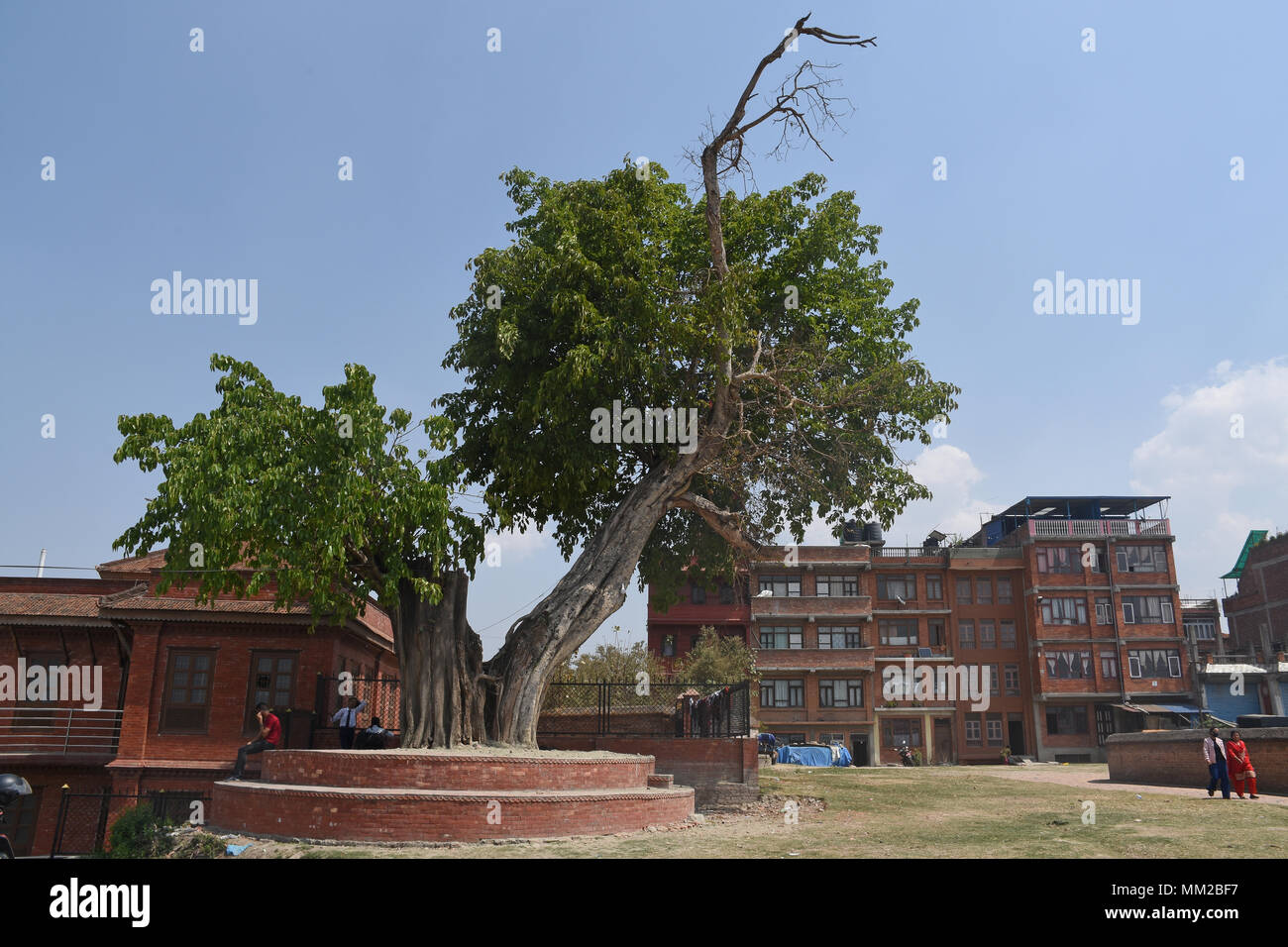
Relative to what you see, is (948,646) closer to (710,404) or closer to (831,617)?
(831,617)

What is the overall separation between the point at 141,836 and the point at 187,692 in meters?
A: 8.71

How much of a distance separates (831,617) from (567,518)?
33.9m

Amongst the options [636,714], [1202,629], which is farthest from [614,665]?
[1202,629]

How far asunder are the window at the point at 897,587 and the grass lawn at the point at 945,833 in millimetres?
36125

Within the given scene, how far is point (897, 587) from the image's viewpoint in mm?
56500

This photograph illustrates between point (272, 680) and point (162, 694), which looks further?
point (272, 680)

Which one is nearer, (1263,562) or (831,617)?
(831,617)

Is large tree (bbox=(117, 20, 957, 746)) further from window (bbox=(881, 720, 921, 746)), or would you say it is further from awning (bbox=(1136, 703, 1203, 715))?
window (bbox=(881, 720, 921, 746))

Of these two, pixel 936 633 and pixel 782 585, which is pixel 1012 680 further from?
pixel 782 585

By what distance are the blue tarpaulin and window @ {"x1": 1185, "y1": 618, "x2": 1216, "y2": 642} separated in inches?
1227

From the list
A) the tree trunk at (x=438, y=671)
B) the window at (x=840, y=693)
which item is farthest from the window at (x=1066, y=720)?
the tree trunk at (x=438, y=671)

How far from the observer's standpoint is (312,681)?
22406 millimetres

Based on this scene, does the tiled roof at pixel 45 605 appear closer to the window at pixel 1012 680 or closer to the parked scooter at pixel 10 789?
the parked scooter at pixel 10 789
